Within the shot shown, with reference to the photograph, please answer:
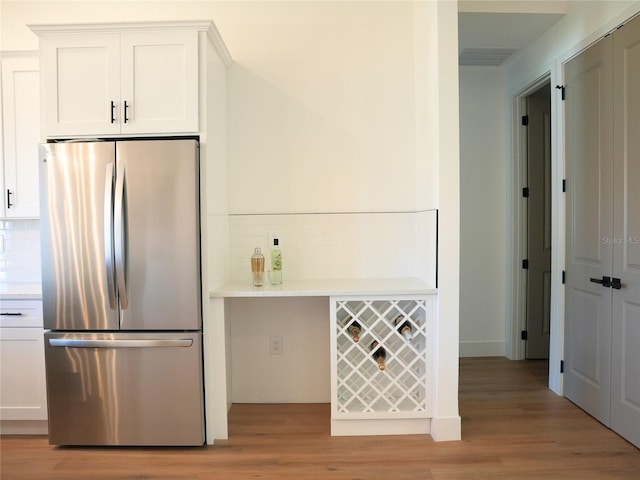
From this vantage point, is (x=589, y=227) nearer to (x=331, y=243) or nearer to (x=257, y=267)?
(x=331, y=243)

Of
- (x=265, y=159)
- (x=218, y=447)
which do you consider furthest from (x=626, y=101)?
(x=218, y=447)

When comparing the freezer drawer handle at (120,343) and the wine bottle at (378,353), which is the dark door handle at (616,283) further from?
the freezer drawer handle at (120,343)

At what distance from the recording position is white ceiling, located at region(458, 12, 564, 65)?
2.97 meters

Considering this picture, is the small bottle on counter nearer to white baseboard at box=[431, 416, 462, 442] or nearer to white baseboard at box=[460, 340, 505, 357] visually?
white baseboard at box=[431, 416, 462, 442]

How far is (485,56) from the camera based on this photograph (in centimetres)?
365

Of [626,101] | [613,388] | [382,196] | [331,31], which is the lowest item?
[613,388]

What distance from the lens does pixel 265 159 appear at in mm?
2928

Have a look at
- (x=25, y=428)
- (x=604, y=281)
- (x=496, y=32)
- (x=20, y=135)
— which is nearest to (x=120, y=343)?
(x=25, y=428)

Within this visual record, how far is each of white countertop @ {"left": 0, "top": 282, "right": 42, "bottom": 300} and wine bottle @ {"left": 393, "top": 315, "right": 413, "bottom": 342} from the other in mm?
2144

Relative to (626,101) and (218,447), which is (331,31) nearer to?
(626,101)

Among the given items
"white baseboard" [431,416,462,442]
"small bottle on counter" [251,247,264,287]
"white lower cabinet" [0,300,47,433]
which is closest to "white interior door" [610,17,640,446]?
"white baseboard" [431,416,462,442]

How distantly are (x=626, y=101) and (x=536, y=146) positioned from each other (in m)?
1.41

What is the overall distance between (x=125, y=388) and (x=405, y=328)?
1643 mm

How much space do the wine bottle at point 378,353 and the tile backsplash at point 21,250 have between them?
7.98 ft
